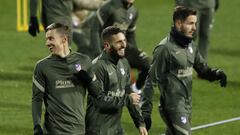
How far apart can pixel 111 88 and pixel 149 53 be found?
420 inches

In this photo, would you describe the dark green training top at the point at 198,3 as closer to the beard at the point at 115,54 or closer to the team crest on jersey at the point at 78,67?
the beard at the point at 115,54

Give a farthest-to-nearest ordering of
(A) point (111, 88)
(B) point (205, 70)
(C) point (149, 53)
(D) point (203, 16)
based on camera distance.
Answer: (C) point (149, 53), (D) point (203, 16), (B) point (205, 70), (A) point (111, 88)

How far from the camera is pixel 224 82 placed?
11.5 metres

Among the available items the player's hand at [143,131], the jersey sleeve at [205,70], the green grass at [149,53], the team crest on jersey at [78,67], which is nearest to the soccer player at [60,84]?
the team crest on jersey at [78,67]

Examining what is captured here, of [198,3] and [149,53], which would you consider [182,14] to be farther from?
[149,53]

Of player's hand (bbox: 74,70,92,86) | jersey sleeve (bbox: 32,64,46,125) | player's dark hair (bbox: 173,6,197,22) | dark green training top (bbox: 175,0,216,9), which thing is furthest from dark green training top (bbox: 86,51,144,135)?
dark green training top (bbox: 175,0,216,9)

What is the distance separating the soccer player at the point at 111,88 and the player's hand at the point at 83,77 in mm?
429

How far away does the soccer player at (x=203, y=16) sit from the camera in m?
18.2

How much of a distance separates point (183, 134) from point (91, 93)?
1470 mm

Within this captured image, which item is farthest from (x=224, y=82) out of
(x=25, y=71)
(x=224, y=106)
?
(x=25, y=71)

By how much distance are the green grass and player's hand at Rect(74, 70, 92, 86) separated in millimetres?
3983

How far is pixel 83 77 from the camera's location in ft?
33.2

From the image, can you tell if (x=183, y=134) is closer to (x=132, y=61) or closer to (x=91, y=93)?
(x=91, y=93)

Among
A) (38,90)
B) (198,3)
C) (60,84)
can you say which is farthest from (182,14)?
(198,3)
